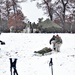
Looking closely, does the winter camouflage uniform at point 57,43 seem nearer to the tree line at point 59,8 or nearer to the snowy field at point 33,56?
the snowy field at point 33,56

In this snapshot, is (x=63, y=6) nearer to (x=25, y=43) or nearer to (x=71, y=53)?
(x=25, y=43)

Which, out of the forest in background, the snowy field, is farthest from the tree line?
the snowy field

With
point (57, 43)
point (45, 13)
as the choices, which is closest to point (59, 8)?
point (45, 13)

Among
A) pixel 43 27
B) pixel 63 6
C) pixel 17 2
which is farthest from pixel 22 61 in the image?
pixel 17 2

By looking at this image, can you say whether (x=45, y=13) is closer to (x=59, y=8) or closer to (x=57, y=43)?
(x=59, y=8)

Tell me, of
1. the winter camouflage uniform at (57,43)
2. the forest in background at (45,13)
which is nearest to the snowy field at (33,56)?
the winter camouflage uniform at (57,43)

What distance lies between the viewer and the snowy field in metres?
21.0

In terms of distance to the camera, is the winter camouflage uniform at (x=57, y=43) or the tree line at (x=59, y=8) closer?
the winter camouflage uniform at (x=57, y=43)

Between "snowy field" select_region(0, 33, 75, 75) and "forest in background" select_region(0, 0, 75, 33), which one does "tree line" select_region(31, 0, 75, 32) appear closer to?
"forest in background" select_region(0, 0, 75, 33)

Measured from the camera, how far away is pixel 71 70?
68.2 ft

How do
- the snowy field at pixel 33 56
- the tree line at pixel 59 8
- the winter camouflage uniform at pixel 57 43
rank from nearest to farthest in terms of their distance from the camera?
the snowy field at pixel 33 56, the winter camouflage uniform at pixel 57 43, the tree line at pixel 59 8

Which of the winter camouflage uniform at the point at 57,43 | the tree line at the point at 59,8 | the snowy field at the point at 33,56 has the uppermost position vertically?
the tree line at the point at 59,8

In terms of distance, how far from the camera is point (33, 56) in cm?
2569

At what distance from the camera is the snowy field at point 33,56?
21.0 meters
